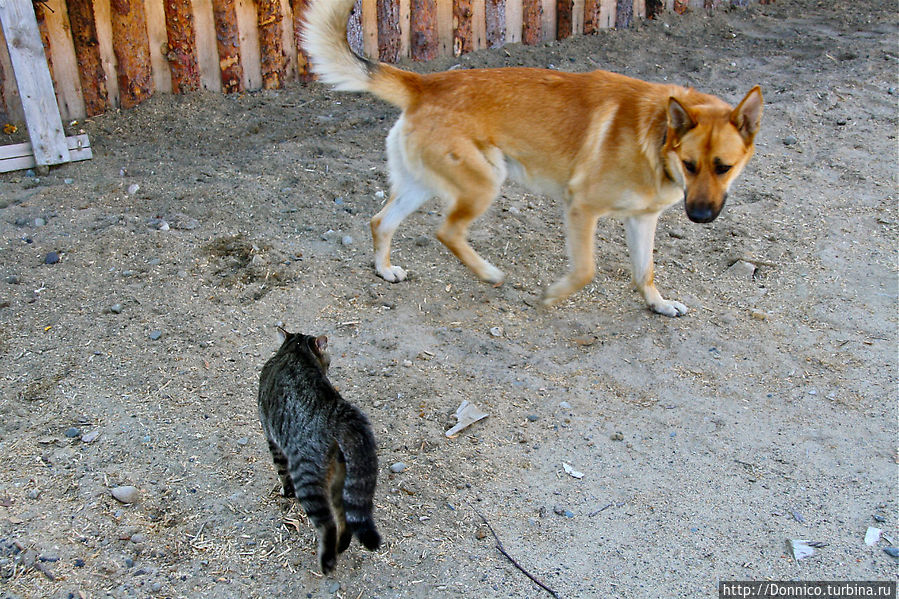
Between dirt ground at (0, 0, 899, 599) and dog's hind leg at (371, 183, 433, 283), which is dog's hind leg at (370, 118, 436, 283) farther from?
dirt ground at (0, 0, 899, 599)

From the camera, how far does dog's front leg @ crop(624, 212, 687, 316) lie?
4602 millimetres

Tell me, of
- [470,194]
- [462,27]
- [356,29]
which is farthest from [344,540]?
[462,27]

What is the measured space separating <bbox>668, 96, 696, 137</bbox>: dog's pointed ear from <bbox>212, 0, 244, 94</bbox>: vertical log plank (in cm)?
405

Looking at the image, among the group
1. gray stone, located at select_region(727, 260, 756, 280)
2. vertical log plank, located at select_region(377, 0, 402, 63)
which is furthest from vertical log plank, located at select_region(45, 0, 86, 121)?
gray stone, located at select_region(727, 260, 756, 280)

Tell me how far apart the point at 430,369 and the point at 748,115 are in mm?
2110

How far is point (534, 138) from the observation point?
4434mm

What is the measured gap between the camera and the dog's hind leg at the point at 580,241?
439 centimetres

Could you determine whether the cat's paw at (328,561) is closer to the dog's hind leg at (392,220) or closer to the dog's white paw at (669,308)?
the dog's hind leg at (392,220)

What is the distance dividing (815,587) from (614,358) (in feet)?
5.42

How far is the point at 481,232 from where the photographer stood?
17.8 feet

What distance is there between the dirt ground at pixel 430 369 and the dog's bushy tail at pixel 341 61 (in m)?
1.13

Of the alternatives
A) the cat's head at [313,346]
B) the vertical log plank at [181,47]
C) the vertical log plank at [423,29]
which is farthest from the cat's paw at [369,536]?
the vertical log plank at [423,29]

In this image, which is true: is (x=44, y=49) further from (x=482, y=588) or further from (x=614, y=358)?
(x=482, y=588)

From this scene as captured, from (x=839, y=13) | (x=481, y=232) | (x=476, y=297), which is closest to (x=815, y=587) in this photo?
(x=476, y=297)
